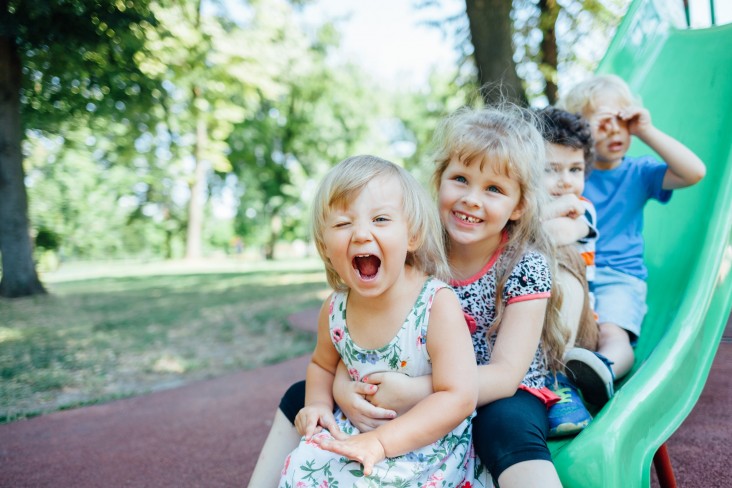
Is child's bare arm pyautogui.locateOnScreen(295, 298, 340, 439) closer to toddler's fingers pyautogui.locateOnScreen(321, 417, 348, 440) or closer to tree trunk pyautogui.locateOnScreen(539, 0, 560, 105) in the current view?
toddler's fingers pyautogui.locateOnScreen(321, 417, 348, 440)

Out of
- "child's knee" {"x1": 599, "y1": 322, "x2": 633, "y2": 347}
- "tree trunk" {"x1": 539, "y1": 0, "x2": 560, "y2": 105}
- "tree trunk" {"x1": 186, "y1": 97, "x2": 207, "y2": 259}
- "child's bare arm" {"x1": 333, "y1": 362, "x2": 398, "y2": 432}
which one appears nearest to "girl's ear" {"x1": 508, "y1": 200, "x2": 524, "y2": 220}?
"child's bare arm" {"x1": 333, "y1": 362, "x2": 398, "y2": 432}

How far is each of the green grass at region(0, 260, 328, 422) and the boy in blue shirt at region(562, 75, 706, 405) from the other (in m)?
2.98

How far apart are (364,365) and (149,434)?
6.54ft

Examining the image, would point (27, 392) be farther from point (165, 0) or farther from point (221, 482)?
point (165, 0)

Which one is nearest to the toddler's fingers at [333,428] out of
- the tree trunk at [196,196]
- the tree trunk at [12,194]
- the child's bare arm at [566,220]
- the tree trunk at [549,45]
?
the child's bare arm at [566,220]

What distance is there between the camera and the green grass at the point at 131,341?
12.7 ft

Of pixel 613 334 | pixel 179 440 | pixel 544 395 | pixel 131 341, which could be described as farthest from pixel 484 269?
pixel 131 341

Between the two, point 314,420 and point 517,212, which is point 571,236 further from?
point 314,420

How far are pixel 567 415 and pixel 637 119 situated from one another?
146 cm

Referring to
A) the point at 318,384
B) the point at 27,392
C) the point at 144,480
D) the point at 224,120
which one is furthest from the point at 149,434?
the point at 224,120

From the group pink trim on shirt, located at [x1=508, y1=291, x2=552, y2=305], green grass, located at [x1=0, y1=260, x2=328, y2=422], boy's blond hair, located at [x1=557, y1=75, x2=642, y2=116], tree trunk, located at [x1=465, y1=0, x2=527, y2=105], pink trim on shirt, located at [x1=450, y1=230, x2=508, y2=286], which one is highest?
tree trunk, located at [x1=465, y1=0, x2=527, y2=105]

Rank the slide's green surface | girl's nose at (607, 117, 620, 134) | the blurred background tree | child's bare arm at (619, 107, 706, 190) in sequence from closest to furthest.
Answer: the slide's green surface → child's bare arm at (619, 107, 706, 190) → girl's nose at (607, 117, 620, 134) → the blurred background tree

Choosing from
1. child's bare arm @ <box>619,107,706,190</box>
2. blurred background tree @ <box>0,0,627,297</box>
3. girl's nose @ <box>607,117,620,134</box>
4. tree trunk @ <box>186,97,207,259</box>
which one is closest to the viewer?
child's bare arm @ <box>619,107,706,190</box>

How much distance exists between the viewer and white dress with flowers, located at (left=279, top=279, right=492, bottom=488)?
4.24ft
